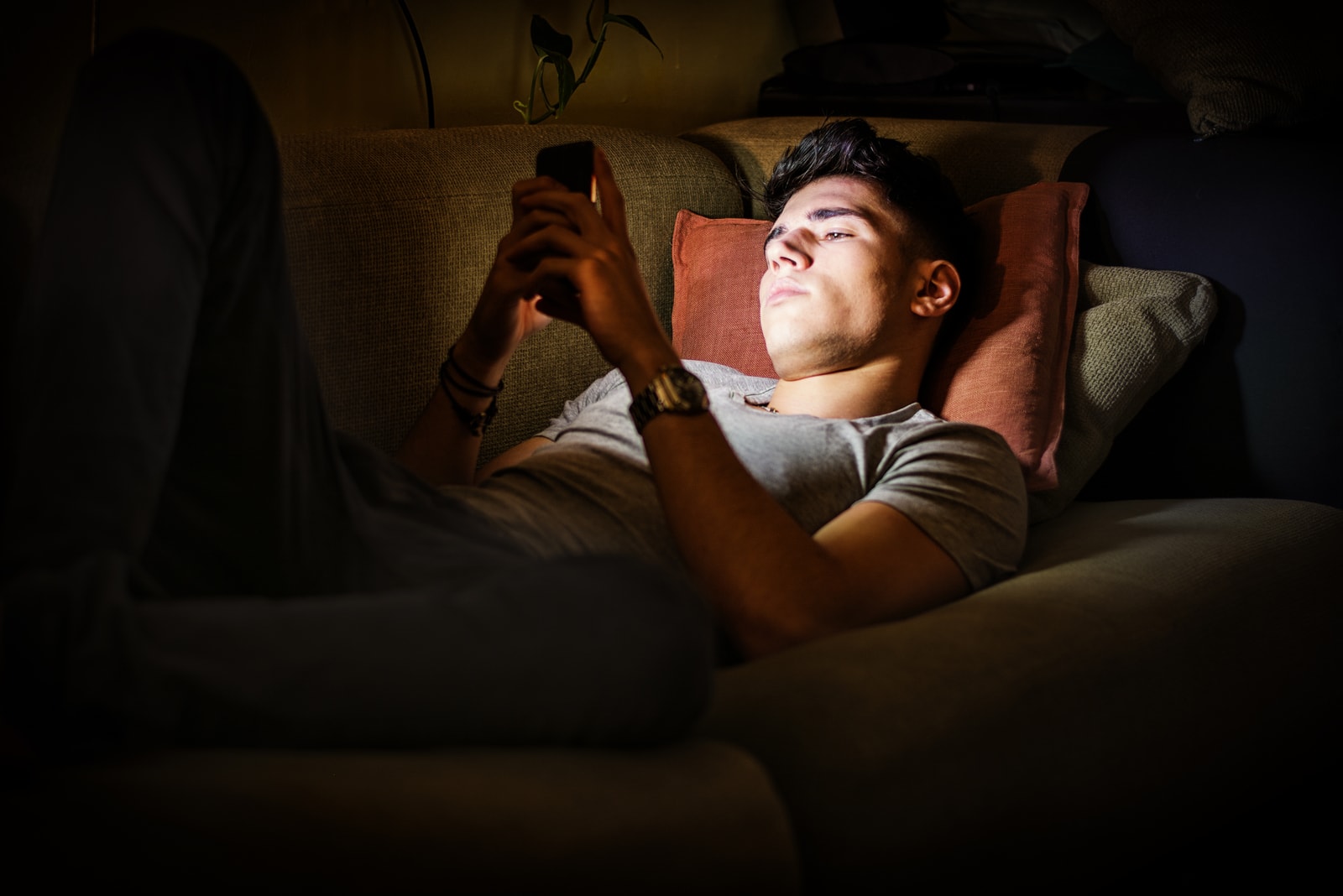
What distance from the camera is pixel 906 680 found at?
921 mm

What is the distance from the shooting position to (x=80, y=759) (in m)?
0.72

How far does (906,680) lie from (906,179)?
2.98ft

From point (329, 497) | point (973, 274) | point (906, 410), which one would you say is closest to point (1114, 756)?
point (906, 410)

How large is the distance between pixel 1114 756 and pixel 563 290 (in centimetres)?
72

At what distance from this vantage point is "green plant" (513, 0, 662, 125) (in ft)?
6.67

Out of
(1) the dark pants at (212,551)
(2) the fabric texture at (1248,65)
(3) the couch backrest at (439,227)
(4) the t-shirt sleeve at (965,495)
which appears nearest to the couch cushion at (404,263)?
(3) the couch backrest at (439,227)

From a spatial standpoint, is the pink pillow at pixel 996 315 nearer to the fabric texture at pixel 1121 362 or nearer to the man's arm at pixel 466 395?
the fabric texture at pixel 1121 362

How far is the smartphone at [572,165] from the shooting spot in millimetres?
1263

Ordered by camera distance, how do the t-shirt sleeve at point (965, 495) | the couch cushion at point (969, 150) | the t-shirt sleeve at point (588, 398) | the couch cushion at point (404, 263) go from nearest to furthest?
the t-shirt sleeve at point (965, 495), the couch cushion at point (404, 263), the t-shirt sleeve at point (588, 398), the couch cushion at point (969, 150)

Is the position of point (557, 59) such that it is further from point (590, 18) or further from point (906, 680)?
point (906, 680)

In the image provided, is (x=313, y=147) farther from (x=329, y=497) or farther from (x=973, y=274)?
(x=973, y=274)

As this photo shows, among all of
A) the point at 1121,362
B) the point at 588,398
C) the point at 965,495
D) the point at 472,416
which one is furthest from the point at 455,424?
the point at 1121,362

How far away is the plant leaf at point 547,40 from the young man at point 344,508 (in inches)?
33.6

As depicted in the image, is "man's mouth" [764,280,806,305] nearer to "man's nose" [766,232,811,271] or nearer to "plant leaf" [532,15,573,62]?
"man's nose" [766,232,811,271]
